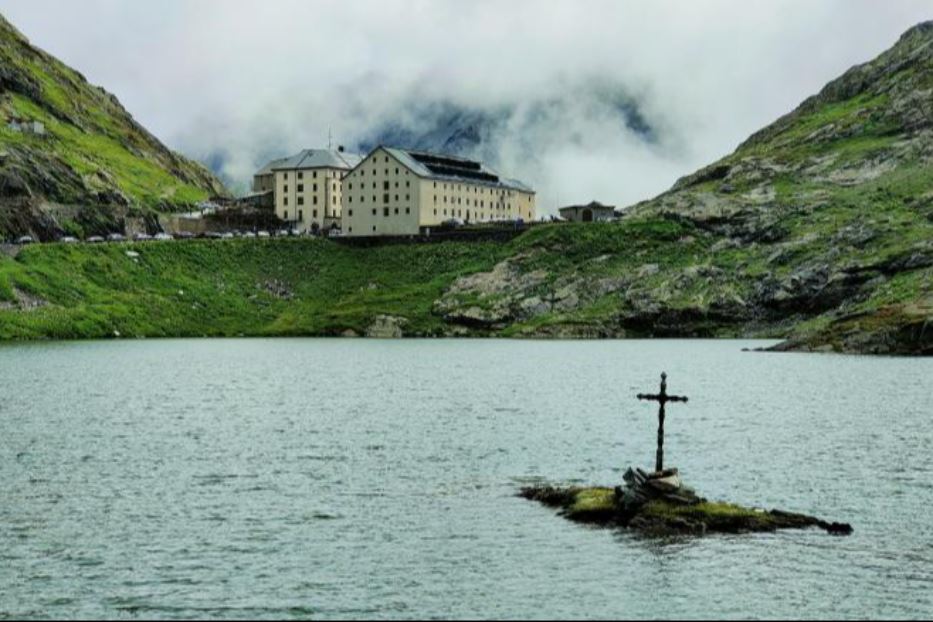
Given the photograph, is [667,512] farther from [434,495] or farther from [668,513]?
[434,495]

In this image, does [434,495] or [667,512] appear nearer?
[667,512]

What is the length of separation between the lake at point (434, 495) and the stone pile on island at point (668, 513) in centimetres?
155

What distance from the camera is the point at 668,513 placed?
59.1 metres

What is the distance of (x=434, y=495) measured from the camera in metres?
67.6

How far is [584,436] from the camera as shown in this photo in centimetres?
9256

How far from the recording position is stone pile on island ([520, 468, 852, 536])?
58125mm

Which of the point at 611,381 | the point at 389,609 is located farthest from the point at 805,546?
the point at 611,381

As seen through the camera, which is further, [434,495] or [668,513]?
[434,495]

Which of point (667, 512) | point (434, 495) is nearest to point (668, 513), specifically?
point (667, 512)

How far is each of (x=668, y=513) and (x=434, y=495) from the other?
14558 millimetres

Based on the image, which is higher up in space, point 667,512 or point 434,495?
point 667,512

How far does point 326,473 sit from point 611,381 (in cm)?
6907

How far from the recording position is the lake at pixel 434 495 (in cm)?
4728

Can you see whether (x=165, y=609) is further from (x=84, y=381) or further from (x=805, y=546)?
(x=84, y=381)
